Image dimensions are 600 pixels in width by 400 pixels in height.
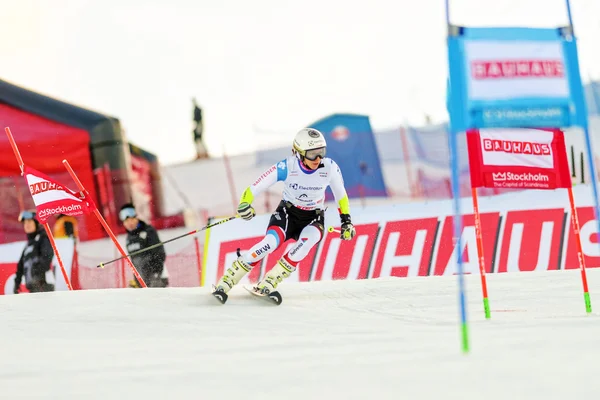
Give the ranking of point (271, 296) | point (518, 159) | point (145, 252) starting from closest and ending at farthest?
point (518, 159), point (271, 296), point (145, 252)

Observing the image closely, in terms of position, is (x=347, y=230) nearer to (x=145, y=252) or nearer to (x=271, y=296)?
(x=271, y=296)

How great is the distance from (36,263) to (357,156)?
5484mm

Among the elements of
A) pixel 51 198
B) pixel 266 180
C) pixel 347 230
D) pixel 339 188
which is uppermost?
pixel 51 198

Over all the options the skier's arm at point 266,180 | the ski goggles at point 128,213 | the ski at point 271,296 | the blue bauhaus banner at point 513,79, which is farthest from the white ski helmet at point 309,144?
the ski goggles at point 128,213

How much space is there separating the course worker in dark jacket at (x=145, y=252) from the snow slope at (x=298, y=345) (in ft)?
14.3

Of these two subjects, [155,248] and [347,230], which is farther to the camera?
[155,248]

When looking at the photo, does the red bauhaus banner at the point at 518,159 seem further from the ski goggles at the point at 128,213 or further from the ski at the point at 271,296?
the ski goggles at the point at 128,213

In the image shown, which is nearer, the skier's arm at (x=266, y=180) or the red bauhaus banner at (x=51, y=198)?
the skier's arm at (x=266, y=180)

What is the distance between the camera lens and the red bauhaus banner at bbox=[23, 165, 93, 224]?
31.0 ft

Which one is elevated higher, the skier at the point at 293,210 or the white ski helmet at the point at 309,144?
the white ski helmet at the point at 309,144

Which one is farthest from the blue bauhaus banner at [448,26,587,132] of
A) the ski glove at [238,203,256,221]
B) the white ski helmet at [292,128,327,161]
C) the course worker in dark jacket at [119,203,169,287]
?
the course worker in dark jacket at [119,203,169,287]

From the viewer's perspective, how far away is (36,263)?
13.4 meters

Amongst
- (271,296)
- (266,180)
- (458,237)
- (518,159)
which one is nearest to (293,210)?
(266,180)

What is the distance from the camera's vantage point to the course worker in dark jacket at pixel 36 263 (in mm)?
13273
